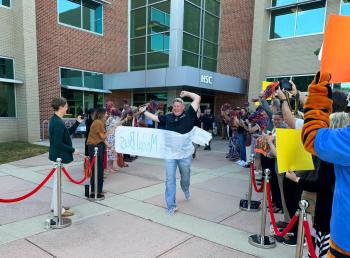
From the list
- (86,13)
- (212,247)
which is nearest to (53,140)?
(212,247)

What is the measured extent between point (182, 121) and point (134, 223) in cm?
190

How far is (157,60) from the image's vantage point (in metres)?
17.8

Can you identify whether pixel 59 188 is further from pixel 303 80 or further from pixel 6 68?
pixel 303 80

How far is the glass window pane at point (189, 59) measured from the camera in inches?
677

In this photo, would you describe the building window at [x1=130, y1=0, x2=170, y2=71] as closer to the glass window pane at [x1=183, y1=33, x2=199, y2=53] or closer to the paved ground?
the glass window pane at [x1=183, y1=33, x2=199, y2=53]

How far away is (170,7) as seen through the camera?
16688mm

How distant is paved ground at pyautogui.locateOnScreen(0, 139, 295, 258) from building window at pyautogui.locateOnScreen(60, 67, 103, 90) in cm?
939

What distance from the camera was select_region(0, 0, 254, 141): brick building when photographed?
13.5m

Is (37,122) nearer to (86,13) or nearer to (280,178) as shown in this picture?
(86,13)

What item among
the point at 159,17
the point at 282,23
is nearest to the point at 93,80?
the point at 159,17

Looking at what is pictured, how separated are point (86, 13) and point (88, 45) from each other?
192cm

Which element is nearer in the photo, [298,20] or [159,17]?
[298,20]

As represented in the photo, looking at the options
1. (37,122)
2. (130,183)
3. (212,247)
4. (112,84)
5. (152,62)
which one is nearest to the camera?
(212,247)

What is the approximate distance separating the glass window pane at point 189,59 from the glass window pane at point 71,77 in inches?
249
